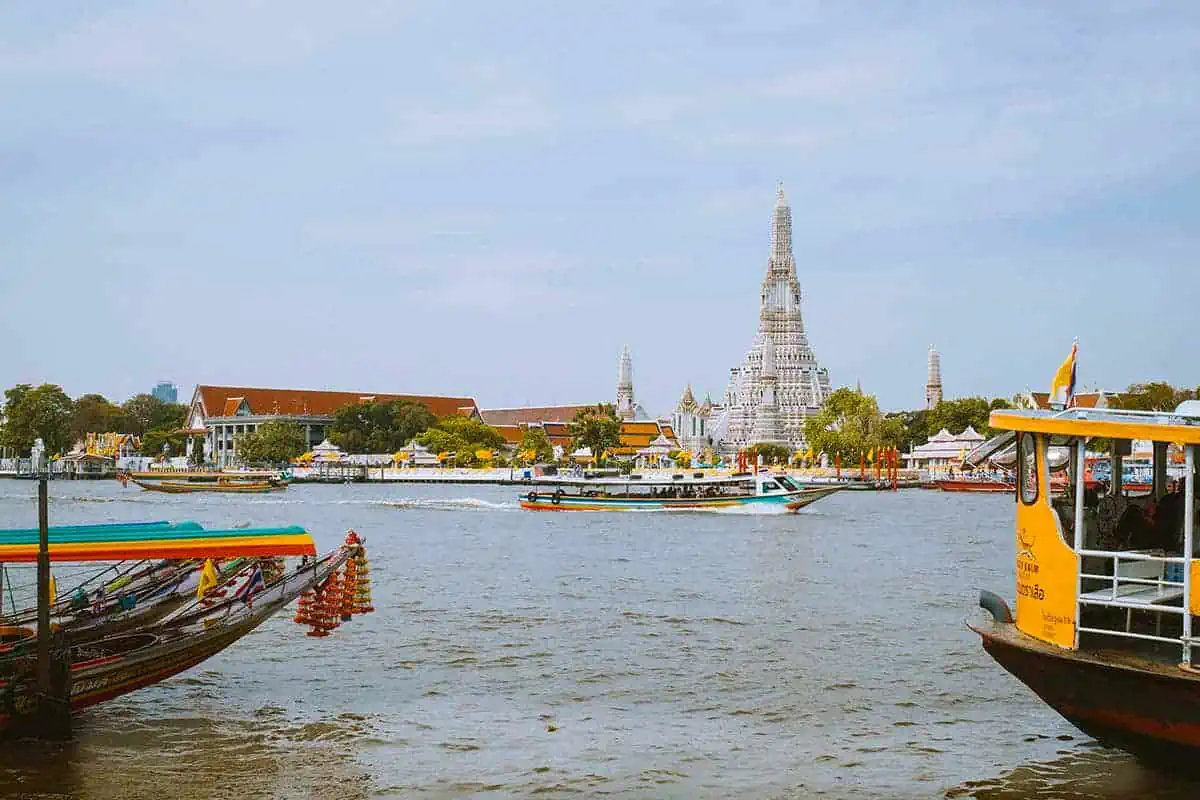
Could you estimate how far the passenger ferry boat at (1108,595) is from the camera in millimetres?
9523

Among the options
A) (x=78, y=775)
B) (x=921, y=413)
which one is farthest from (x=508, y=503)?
(x=921, y=413)

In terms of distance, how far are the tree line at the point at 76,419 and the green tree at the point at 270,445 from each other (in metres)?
16.1

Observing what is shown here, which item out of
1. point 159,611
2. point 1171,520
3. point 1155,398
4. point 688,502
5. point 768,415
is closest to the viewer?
point 1171,520

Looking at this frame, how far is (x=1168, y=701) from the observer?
373 inches

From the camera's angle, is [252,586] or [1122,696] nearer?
[1122,696]

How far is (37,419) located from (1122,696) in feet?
394

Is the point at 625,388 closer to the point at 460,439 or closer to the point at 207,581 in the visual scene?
the point at 460,439

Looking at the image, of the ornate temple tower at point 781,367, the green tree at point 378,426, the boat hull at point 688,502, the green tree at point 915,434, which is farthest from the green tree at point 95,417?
the boat hull at point 688,502

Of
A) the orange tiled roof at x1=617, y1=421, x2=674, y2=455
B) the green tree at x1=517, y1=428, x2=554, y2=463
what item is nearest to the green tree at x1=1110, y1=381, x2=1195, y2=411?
the green tree at x1=517, y1=428, x2=554, y2=463

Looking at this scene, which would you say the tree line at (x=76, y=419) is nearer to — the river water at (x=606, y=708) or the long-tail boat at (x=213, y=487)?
the long-tail boat at (x=213, y=487)

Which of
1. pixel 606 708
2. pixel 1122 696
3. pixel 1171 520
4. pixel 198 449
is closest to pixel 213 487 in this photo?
pixel 198 449

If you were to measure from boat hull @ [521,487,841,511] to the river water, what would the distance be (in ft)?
87.1

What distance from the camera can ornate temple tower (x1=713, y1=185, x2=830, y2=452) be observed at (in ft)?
473

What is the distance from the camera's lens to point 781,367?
492 ft
